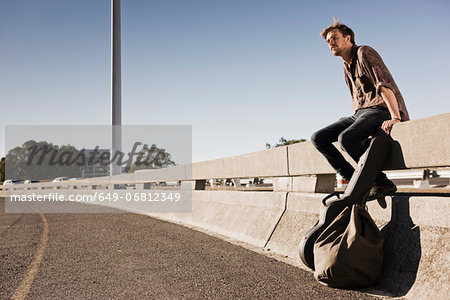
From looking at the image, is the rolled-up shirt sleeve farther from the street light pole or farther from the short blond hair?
the street light pole

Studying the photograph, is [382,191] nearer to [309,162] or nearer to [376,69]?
[376,69]

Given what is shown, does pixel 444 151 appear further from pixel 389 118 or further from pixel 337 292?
pixel 337 292

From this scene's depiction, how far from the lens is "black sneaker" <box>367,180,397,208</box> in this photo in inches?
160

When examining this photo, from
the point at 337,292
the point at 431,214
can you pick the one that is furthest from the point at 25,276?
the point at 431,214

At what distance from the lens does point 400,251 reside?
3664mm

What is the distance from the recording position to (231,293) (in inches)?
150

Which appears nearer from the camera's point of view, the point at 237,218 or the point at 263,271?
the point at 263,271

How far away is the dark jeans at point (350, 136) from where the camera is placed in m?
4.18

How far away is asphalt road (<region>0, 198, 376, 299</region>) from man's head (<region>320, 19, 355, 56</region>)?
2197 millimetres

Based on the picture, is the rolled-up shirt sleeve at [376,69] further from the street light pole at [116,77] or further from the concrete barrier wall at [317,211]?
the street light pole at [116,77]

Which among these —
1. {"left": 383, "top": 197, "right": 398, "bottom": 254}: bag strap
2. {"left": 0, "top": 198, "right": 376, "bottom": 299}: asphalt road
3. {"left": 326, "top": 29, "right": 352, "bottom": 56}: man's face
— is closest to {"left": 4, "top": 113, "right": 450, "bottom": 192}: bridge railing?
{"left": 383, "top": 197, "right": 398, "bottom": 254}: bag strap

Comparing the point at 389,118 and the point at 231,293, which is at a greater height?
the point at 389,118

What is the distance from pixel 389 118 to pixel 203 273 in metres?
2.34

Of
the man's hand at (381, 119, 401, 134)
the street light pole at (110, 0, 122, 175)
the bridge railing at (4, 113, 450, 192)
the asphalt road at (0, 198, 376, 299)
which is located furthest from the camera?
the street light pole at (110, 0, 122, 175)
